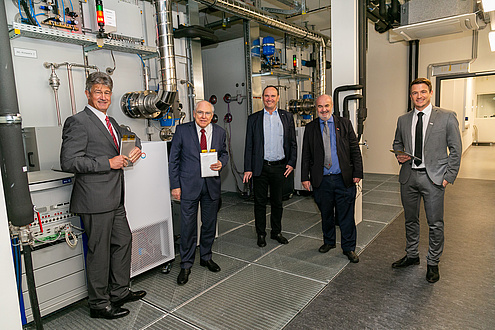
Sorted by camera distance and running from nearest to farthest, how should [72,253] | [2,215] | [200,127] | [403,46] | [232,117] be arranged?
1. [2,215]
2. [72,253]
3. [200,127]
4. [232,117]
5. [403,46]

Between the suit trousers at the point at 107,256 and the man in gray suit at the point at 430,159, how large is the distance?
238 cm

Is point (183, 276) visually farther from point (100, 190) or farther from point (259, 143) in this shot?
point (259, 143)

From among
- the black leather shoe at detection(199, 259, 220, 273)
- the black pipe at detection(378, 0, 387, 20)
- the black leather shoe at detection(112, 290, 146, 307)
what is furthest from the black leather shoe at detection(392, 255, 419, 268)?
the black pipe at detection(378, 0, 387, 20)

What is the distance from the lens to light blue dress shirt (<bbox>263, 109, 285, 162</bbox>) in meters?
3.51

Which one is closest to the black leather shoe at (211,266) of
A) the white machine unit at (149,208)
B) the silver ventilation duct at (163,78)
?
the white machine unit at (149,208)

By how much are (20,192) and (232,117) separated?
505 centimetres

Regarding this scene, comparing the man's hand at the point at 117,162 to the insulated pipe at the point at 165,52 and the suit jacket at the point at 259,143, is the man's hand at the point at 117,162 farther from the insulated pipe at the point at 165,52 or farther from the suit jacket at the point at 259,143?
the suit jacket at the point at 259,143

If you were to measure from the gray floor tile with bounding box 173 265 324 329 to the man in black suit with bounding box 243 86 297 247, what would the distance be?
0.95 meters

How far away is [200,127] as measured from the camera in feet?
9.61

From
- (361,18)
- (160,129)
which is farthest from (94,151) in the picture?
(361,18)

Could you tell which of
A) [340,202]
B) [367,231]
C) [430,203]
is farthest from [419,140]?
[367,231]

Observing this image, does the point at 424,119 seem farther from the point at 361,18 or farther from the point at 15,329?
the point at 15,329

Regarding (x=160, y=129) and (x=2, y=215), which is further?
(x=160, y=129)

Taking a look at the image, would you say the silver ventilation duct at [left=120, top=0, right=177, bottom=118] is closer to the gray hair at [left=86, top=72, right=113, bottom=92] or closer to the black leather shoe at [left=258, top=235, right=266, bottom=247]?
A: the gray hair at [left=86, top=72, right=113, bottom=92]
